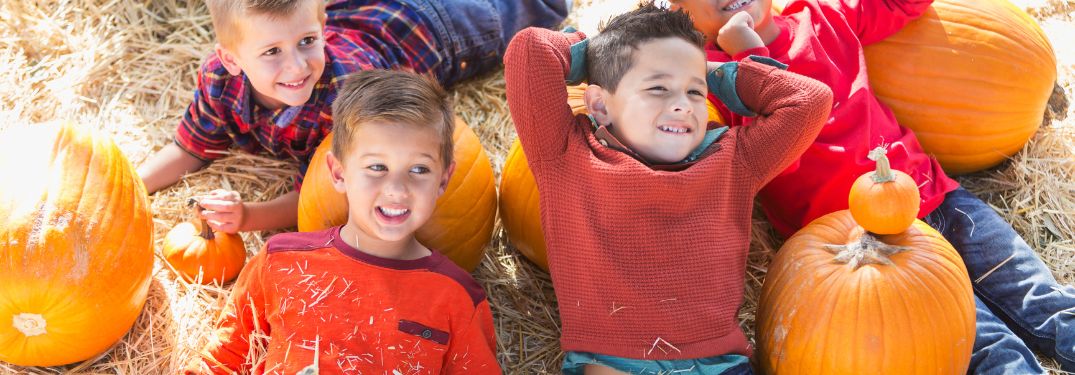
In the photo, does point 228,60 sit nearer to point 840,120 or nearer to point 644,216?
point 644,216

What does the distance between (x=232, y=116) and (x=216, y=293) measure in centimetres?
84

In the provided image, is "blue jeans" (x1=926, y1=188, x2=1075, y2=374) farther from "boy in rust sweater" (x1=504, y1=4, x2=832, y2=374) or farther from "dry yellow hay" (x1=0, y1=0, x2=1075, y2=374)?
"boy in rust sweater" (x1=504, y1=4, x2=832, y2=374)

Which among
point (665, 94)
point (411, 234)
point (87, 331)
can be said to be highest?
point (665, 94)

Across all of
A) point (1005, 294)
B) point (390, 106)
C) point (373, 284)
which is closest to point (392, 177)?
point (390, 106)

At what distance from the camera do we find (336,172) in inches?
129

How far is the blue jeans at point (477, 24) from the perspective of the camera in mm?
4492

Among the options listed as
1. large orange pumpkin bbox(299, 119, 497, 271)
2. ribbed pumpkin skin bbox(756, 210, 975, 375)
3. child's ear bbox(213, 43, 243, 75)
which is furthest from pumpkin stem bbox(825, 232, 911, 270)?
child's ear bbox(213, 43, 243, 75)

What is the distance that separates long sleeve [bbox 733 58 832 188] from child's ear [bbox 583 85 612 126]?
1.59 ft

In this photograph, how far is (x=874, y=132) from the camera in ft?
Answer: 12.4

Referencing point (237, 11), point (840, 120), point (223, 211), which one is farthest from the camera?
point (840, 120)

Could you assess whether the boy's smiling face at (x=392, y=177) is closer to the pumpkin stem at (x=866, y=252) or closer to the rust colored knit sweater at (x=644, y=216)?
the rust colored knit sweater at (x=644, y=216)

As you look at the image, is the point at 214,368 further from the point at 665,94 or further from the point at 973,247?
the point at 973,247

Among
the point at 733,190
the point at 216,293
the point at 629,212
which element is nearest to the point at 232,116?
the point at 216,293

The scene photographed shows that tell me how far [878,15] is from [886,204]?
1222 mm
